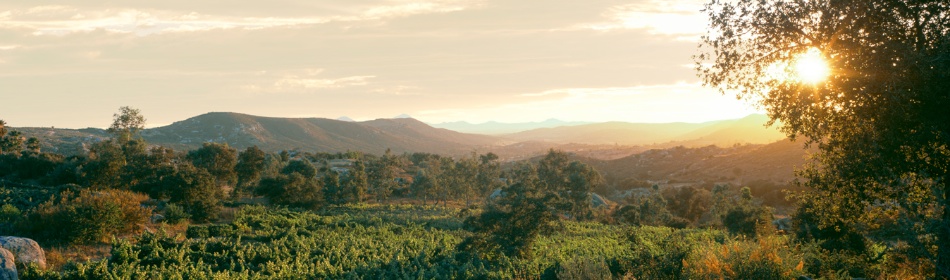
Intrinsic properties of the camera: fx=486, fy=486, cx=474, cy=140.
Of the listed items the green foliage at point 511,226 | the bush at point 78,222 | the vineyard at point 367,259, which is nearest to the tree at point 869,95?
the vineyard at point 367,259

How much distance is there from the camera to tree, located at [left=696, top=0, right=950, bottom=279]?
10.9 m

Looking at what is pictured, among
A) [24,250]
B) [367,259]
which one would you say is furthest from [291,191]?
[24,250]

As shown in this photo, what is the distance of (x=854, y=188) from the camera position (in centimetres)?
1348

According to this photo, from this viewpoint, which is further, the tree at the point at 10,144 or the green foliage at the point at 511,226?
the tree at the point at 10,144

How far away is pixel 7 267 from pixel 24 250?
2.37 meters

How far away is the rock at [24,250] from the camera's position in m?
18.1

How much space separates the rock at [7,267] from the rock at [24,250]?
776 millimetres

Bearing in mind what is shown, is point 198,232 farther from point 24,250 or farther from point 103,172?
point 103,172

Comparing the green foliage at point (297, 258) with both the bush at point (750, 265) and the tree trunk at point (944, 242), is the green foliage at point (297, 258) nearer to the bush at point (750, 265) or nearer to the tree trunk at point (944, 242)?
the bush at point (750, 265)

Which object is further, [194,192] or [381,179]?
[381,179]

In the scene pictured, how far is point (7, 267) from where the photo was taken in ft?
54.5

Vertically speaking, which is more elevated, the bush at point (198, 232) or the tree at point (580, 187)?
the bush at point (198, 232)

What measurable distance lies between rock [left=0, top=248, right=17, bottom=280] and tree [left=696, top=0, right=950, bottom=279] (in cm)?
2381

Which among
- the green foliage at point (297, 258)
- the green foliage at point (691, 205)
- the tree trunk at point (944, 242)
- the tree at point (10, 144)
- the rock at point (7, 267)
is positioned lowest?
the green foliage at point (691, 205)
